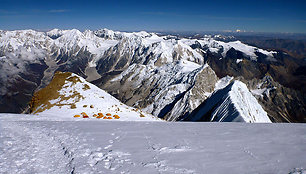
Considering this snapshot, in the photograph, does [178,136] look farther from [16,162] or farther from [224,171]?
[16,162]

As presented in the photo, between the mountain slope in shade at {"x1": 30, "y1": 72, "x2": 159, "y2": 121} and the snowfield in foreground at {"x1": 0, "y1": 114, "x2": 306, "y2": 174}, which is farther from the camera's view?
the mountain slope in shade at {"x1": 30, "y1": 72, "x2": 159, "y2": 121}

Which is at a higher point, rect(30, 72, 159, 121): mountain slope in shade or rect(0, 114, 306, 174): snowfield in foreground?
rect(0, 114, 306, 174): snowfield in foreground

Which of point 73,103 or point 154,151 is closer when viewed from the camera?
point 154,151

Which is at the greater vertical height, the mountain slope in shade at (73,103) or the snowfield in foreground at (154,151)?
the snowfield in foreground at (154,151)

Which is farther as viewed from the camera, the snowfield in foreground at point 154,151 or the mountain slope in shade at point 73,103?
the mountain slope in shade at point 73,103
